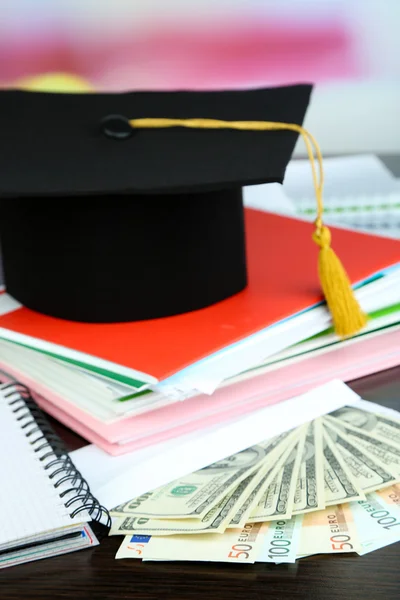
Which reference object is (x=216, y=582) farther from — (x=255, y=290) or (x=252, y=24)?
(x=252, y=24)

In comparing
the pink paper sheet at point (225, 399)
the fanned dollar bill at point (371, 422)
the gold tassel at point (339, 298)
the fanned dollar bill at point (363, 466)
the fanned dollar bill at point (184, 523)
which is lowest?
the fanned dollar bill at point (184, 523)

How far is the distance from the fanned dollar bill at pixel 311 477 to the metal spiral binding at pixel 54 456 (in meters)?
0.15

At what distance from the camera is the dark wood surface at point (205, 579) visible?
508 millimetres

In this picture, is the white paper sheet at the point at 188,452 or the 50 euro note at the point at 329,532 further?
the white paper sheet at the point at 188,452

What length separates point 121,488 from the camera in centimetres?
64

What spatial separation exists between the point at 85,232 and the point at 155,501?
0.96 feet

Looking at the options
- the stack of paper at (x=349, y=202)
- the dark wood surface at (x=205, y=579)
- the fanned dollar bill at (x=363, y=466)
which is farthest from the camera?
the stack of paper at (x=349, y=202)

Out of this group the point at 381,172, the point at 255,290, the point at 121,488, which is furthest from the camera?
the point at 381,172

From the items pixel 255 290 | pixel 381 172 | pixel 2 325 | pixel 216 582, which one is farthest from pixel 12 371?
pixel 381 172

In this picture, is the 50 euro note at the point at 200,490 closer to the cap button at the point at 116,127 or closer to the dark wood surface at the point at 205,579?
the dark wood surface at the point at 205,579

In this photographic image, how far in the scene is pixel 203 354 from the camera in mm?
736

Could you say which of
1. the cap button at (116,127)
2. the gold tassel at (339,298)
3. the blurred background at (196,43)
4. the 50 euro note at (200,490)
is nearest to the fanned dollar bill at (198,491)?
the 50 euro note at (200,490)

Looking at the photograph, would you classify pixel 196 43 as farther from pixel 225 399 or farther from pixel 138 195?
pixel 225 399

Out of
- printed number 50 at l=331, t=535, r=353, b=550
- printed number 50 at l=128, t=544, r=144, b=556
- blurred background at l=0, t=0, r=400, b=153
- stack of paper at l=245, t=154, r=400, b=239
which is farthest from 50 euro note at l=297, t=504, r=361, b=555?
blurred background at l=0, t=0, r=400, b=153
